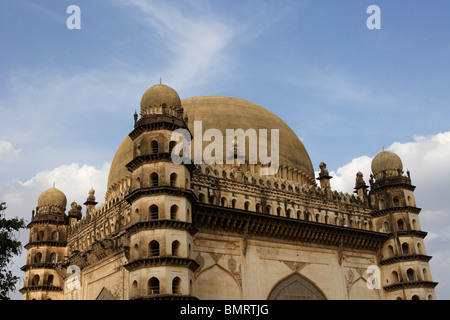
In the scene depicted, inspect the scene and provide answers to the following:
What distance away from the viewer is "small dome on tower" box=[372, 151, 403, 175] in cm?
3950

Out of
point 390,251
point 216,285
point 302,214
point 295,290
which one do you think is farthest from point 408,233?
point 216,285

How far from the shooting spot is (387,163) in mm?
39562

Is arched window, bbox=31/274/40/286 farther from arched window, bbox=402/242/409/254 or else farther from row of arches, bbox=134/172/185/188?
arched window, bbox=402/242/409/254

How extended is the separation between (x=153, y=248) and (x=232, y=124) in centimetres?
1286

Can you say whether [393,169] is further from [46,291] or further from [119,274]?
[46,291]

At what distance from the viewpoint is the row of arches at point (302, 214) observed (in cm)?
3164

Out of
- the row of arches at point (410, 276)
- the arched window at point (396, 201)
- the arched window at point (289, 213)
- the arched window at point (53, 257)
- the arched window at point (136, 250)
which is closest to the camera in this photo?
the arched window at point (136, 250)

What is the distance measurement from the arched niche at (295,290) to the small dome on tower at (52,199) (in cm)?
1827

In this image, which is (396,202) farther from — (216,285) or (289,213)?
(216,285)

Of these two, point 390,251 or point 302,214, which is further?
point 390,251

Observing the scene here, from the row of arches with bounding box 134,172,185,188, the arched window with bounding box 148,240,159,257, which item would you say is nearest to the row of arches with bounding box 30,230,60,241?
the row of arches with bounding box 134,172,185,188

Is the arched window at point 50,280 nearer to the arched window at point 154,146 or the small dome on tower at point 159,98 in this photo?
the arched window at point 154,146

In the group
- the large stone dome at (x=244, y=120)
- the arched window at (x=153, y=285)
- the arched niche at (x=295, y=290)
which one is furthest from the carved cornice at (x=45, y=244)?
the arched niche at (x=295, y=290)
